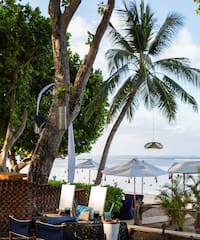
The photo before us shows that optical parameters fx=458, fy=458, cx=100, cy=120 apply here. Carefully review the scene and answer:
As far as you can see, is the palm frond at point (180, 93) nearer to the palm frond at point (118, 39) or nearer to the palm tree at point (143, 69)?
the palm tree at point (143, 69)

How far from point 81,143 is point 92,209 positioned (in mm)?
9823

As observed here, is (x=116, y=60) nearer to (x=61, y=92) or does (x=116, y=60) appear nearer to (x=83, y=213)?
(x=61, y=92)

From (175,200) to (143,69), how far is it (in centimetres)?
679

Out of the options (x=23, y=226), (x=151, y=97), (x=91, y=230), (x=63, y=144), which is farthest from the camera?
(x=63, y=144)

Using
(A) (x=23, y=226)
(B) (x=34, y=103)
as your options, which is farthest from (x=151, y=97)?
(A) (x=23, y=226)

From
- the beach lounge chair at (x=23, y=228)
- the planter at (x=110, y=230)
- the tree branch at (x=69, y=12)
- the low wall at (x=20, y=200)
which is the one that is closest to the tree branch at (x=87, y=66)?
the tree branch at (x=69, y=12)

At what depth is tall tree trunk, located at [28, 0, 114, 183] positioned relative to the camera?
10.6 m

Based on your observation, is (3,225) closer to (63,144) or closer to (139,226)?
(139,226)

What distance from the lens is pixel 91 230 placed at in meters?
6.82

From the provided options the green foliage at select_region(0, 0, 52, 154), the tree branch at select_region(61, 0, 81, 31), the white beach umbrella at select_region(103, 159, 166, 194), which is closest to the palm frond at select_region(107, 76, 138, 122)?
the green foliage at select_region(0, 0, 52, 154)

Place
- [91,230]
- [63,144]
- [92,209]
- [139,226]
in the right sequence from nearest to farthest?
[91,230], [92,209], [139,226], [63,144]

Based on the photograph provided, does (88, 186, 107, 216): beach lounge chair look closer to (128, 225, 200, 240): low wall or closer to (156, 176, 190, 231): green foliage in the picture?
(128, 225, 200, 240): low wall

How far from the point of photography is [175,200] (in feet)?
29.8

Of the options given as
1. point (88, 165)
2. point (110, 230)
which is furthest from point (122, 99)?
point (110, 230)
